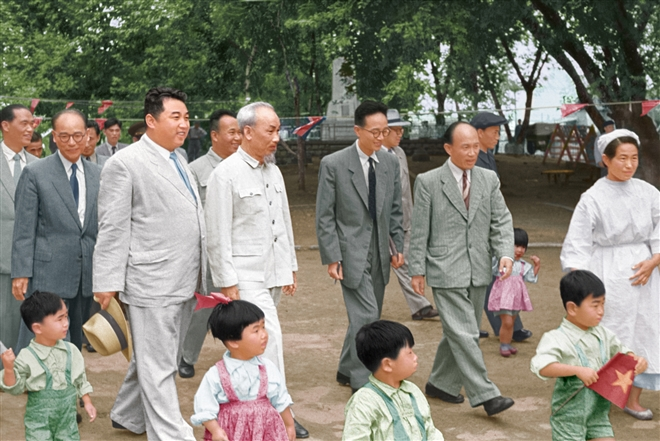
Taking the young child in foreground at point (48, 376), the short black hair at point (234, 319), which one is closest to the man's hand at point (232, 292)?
the young child in foreground at point (48, 376)

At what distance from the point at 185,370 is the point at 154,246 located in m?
2.45

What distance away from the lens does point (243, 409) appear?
14.3 ft

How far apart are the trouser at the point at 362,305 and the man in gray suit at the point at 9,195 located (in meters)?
2.43

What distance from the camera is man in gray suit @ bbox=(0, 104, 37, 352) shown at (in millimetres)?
6980

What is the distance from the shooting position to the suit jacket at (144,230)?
17.6 ft

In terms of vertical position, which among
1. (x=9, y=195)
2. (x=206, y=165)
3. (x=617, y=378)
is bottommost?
(x=617, y=378)

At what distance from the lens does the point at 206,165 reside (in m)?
7.79

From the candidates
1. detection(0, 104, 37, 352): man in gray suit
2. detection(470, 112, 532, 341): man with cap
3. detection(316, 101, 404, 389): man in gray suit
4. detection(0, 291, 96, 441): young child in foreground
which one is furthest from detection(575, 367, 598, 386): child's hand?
detection(0, 104, 37, 352): man in gray suit

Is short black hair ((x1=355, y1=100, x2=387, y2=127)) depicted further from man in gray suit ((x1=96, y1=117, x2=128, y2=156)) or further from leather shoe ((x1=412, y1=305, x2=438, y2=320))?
man in gray suit ((x1=96, y1=117, x2=128, y2=156))

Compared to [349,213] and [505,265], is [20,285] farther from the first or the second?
[505,265]

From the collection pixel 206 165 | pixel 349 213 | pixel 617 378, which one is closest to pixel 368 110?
pixel 349 213

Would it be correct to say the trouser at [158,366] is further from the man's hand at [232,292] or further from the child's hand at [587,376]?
the child's hand at [587,376]

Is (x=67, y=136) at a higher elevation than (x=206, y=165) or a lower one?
higher

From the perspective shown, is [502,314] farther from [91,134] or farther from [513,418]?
[91,134]
